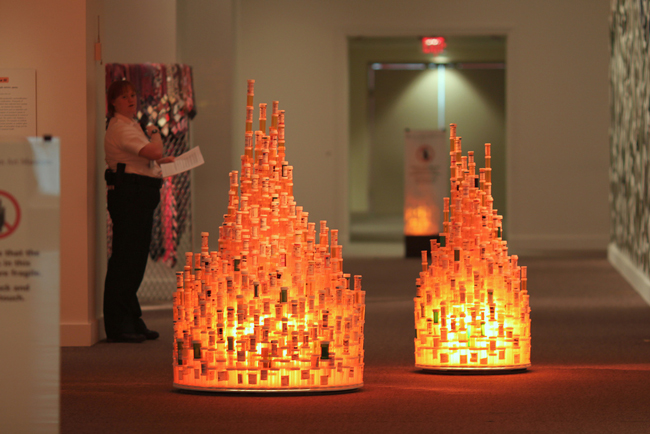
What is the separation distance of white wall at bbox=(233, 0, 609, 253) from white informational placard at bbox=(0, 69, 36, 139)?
287 inches

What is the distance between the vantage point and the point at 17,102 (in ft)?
16.9

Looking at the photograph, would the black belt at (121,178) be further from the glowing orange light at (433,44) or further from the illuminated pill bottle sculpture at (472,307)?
the glowing orange light at (433,44)

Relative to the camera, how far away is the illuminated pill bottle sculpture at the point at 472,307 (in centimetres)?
418

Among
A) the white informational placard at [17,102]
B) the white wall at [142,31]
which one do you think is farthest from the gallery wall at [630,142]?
the white informational placard at [17,102]

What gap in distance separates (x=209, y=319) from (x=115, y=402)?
466mm

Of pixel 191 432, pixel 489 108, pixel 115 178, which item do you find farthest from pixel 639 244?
pixel 489 108

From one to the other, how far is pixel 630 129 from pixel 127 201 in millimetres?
5000

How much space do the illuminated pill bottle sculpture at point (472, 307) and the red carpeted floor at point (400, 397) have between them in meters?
0.10

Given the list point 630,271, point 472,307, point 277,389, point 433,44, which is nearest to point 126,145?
point 277,389

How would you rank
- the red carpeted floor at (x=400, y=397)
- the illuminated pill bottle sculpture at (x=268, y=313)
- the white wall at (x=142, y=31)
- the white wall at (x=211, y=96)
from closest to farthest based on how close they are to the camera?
1. the red carpeted floor at (x=400, y=397)
2. the illuminated pill bottle sculpture at (x=268, y=313)
3. the white wall at (x=142, y=31)
4. the white wall at (x=211, y=96)

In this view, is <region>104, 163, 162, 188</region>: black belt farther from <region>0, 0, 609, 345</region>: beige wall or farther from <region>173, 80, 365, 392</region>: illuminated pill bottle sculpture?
<region>0, 0, 609, 345</region>: beige wall

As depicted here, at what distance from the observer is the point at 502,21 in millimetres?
12305

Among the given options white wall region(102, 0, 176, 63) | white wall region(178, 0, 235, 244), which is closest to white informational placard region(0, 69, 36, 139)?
white wall region(102, 0, 176, 63)

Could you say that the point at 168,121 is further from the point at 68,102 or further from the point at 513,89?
the point at 513,89
